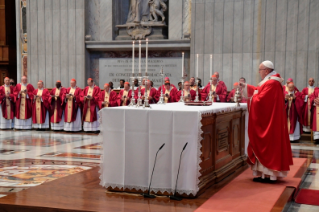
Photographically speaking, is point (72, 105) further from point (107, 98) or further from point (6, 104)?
point (6, 104)

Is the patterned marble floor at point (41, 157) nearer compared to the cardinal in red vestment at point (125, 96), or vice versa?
the patterned marble floor at point (41, 157)

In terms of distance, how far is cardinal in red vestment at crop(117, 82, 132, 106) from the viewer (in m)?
12.5

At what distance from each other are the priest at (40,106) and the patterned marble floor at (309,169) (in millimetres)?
7984

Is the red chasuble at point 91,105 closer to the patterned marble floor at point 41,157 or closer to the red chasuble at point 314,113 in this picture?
the patterned marble floor at point 41,157

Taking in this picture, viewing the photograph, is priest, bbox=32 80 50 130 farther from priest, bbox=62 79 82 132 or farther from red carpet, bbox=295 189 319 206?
red carpet, bbox=295 189 319 206

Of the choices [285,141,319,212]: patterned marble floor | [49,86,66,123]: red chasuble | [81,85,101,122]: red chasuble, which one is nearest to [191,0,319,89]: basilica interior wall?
[285,141,319,212]: patterned marble floor

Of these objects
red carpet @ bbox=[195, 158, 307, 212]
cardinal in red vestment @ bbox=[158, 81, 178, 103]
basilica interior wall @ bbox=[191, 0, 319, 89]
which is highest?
basilica interior wall @ bbox=[191, 0, 319, 89]

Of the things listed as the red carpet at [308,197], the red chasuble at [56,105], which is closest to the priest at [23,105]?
the red chasuble at [56,105]

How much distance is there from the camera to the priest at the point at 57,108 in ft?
44.5

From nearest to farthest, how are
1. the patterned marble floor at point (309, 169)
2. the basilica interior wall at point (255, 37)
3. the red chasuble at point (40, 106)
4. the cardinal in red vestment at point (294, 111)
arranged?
the patterned marble floor at point (309, 169) < the cardinal in red vestment at point (294, 111) < the basilica interior wall at point (255, 37) < the red chasuble at point (40, 106)

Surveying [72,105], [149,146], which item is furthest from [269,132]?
[72,105]

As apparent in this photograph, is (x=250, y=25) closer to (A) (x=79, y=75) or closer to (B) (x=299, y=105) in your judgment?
(B) (x=299, y=105)

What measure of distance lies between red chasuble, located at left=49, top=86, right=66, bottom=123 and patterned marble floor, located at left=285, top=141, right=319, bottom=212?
742 cm

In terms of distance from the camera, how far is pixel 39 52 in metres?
16.1
